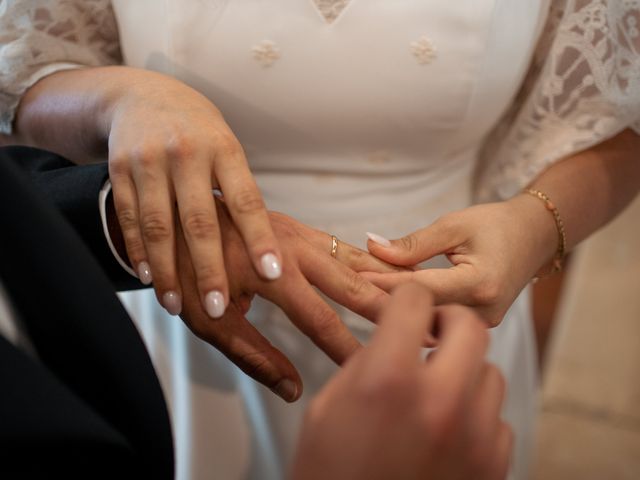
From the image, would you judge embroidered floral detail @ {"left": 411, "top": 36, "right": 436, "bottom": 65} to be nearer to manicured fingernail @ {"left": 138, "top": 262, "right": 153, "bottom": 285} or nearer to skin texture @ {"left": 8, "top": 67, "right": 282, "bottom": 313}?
skin texture @ {"left": 8, "top": 67, "right": 282, "bottom": 313}

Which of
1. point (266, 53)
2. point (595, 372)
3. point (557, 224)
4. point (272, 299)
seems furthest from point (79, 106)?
point (595, 372)

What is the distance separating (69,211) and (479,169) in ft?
1.92

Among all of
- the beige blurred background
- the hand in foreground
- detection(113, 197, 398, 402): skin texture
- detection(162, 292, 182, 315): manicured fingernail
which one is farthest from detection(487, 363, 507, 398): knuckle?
the beige blurred background

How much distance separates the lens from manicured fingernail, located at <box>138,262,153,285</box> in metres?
0.65

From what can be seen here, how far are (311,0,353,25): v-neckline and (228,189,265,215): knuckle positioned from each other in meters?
0.24

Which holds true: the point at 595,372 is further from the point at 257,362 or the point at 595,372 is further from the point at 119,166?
the point at 119,166

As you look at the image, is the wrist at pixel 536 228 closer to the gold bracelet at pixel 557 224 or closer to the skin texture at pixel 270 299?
the gold bracelet at pixel 557 224

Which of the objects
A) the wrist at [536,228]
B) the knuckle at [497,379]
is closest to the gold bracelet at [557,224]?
the wrist at [536,228]

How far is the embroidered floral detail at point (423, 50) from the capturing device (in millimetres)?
766

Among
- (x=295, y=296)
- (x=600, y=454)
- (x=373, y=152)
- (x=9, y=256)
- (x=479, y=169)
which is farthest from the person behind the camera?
(x=600, y=454)

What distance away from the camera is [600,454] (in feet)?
5.62

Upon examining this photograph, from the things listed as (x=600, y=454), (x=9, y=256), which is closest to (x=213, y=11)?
(x=9, y=256)

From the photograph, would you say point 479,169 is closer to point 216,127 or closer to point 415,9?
point 415,9

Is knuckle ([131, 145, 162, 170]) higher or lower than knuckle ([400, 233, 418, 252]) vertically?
higher
